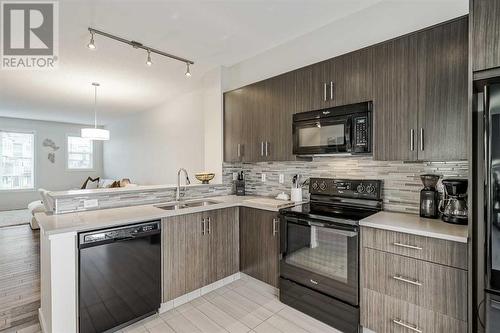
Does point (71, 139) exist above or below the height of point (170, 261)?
above

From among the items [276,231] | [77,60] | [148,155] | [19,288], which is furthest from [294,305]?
[148,155]

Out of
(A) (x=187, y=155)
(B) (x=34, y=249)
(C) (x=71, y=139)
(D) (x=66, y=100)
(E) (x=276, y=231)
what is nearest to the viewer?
(E) (x=276, y=231)

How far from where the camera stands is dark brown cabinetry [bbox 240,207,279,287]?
247 cm

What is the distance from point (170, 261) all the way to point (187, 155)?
286 cm

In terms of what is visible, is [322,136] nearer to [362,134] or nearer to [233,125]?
[362,134]

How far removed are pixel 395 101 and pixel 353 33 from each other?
87cm

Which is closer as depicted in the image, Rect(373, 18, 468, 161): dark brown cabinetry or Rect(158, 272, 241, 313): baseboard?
Rect(373, 18, 468, 161): dark brown cabinetry

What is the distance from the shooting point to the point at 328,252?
80.9 inches

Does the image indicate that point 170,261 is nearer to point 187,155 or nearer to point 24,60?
point 187,155

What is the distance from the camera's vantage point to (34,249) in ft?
A: 13.1

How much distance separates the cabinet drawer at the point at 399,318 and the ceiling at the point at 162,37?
244 cm

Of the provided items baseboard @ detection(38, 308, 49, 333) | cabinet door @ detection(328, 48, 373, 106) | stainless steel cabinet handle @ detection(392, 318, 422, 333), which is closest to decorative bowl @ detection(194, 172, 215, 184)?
cabinet door @ detection(328, 48, 373, 106)

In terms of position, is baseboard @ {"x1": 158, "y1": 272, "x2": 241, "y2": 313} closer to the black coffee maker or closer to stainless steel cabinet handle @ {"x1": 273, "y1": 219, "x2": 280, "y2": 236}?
stainless steel cabinet handle @ {"x1": 273, "y1": 219, "x2": 280, "y2": 236}

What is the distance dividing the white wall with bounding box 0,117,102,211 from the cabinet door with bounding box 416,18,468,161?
9.58 metres
